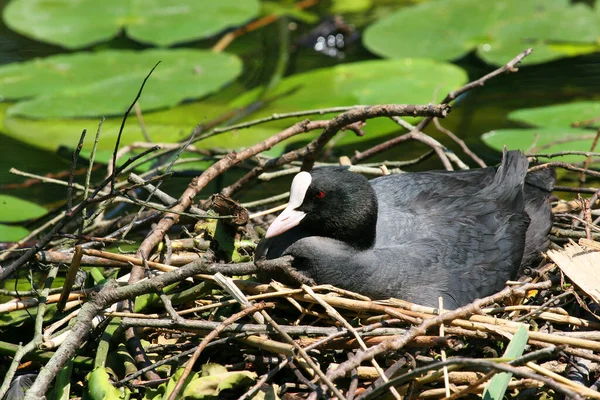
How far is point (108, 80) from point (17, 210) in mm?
1519

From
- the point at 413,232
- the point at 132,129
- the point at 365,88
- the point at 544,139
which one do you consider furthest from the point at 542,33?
the point at 413,232

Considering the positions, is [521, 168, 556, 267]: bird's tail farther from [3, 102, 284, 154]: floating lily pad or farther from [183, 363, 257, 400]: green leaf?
[3, 102, 284, 154]: floating lily pad

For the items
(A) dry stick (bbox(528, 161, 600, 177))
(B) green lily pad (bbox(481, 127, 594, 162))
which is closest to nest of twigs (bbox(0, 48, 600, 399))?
(A) dry stick (bbox(528, 161, 600, 177))

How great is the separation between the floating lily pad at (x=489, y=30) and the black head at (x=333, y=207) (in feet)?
10.2

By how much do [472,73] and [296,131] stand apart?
2781 mm

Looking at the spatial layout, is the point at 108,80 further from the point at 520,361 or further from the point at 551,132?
the point at 520,361

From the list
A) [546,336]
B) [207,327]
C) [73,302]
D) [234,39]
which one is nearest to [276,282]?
[207,327]

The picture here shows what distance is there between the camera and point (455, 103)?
219 inches

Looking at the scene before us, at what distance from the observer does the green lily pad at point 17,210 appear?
4289 millimetres

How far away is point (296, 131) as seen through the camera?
11.1 ft

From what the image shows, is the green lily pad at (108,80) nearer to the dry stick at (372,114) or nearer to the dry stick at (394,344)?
the dry stick at (372,114)

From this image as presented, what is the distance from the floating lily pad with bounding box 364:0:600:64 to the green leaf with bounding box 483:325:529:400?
Result: 3.53 metres

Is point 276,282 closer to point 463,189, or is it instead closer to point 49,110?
point 463,189

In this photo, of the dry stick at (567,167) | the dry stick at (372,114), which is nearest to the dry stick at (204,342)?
the dry stick at (372,114)
